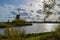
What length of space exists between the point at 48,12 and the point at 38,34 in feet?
1.67

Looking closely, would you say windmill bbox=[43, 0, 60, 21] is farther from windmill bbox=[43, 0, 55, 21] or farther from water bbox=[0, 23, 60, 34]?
water bbox=[0, 23, 60, 34]

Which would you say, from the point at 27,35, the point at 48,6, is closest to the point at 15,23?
the point at 27,35

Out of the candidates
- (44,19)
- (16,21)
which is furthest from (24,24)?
(44,19)

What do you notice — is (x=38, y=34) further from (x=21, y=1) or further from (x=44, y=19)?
(x=21, y=1)

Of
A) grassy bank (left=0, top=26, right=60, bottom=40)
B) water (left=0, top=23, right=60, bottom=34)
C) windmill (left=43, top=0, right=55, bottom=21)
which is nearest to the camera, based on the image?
grassy bank (left=0, top=26, right=60, bottom=40)

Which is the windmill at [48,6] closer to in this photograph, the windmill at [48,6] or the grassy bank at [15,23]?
the windmill at [48,6]

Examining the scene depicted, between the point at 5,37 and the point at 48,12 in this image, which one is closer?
the point at 5,37

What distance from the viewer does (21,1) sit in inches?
149

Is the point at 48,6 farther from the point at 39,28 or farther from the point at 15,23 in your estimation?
the point at 15,23

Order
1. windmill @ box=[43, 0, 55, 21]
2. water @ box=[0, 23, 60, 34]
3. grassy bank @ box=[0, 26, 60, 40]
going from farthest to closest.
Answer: windmill @ box=[43, 0, 55, 21] → water @ box=[0, 23, 60, 34] → grassy bank @ box=[0, 26, 60, 40]

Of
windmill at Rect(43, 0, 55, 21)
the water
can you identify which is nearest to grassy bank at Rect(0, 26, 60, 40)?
the water

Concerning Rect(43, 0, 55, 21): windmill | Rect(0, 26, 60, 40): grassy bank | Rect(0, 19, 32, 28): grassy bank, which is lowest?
Rect(0, 26, 60, 40): grassy bank

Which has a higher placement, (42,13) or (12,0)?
(12,0)

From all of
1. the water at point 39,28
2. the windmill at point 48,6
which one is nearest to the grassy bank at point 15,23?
the water at point 39,28
